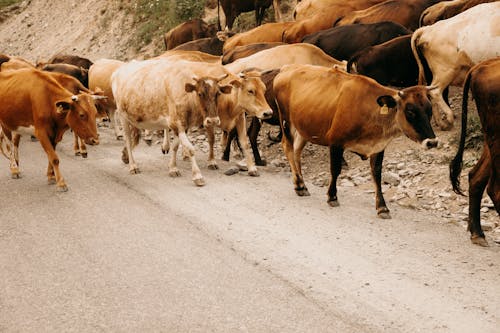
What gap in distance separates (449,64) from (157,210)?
5.13 metres

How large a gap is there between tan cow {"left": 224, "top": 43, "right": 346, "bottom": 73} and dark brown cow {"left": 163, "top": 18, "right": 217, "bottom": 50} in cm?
761

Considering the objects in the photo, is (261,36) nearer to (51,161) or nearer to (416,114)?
(51,161)

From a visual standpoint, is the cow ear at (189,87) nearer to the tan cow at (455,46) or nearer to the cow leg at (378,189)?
the cow leg at (378,189)

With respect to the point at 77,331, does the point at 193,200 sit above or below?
below

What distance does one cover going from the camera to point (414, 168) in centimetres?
994

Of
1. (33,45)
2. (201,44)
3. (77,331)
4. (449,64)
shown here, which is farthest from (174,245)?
(33,45)

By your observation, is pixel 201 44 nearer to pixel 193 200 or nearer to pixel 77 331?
pixel 193 200

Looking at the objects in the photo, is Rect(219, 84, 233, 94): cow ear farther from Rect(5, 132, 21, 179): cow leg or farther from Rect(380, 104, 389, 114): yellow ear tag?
Rect(5, 132, 21, 179): cow leg

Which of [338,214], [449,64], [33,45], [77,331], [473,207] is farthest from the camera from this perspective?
[33,45]

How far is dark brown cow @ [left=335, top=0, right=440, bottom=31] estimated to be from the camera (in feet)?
48.0

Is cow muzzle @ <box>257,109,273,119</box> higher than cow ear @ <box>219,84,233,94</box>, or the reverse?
cow ear @ <box>219,84,233,94</box>

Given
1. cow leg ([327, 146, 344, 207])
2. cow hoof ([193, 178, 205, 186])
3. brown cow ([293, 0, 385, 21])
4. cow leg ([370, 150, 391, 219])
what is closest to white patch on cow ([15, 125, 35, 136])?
cow hoof ([193, 178, 205, 186])

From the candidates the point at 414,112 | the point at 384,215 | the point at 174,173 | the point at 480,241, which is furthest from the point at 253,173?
the point at 480,241

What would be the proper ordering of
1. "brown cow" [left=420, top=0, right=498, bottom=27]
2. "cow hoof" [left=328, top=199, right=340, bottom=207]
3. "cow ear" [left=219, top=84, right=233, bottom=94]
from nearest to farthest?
"cow hoof" [left=328, top=199, right=340, bottom=207], "cow ear" [left=219, top=84, right=233, bottom=94], "brown cow" [left=420, top=0, right=498, bottom=27]
